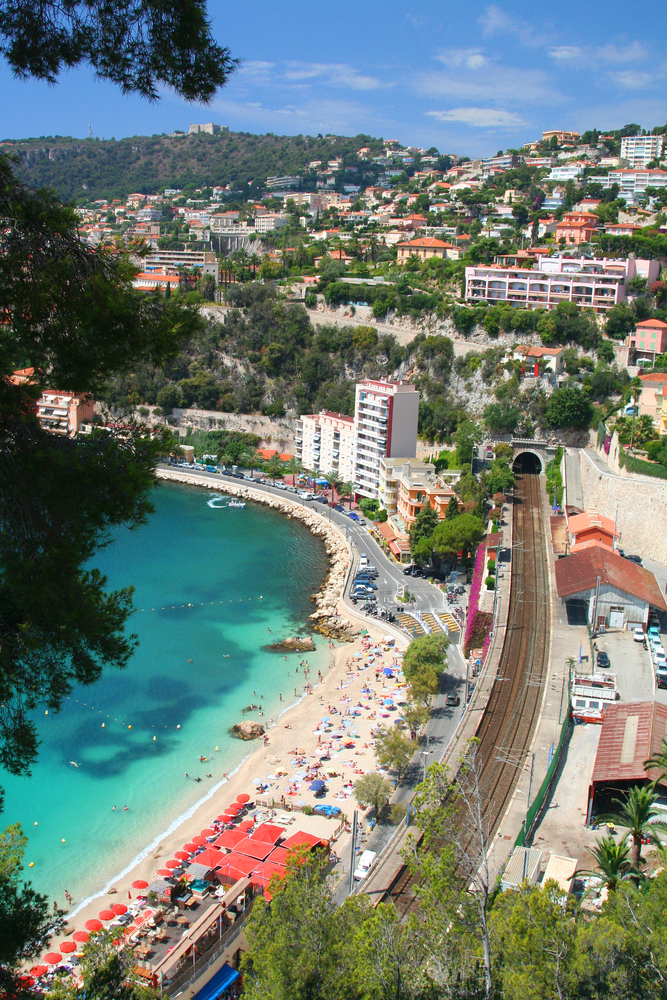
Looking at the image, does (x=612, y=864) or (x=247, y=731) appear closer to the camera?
(x=612, y=864)

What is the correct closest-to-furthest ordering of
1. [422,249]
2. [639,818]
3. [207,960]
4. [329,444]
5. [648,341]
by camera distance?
[207,960]
[639,818]
[648,341]
[329,444]
[422,249]

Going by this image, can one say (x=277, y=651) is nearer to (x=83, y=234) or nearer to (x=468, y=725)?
(x=468, y=725)

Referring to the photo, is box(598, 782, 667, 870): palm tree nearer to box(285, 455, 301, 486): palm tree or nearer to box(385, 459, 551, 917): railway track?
box(385, 459, 551, 917): railway track

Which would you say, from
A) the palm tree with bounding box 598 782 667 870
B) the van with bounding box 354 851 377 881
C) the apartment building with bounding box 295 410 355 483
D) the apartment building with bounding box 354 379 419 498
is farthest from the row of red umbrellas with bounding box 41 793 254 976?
the apartment building with bounding box 295 410 355 483

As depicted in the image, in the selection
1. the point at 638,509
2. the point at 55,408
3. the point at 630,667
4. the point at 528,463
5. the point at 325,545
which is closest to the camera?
the point at 55,408

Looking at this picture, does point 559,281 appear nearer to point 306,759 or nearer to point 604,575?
point 604,575

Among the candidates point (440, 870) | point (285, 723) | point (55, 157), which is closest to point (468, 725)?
point (285, 723)

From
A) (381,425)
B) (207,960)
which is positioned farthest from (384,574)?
(207,960)
